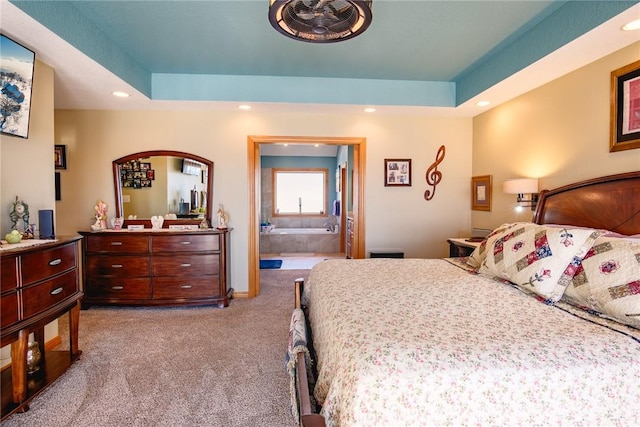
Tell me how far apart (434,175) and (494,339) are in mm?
3228

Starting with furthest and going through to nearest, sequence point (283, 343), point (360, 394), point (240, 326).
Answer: point (240, 326), point (283, 343), point (360, 394)

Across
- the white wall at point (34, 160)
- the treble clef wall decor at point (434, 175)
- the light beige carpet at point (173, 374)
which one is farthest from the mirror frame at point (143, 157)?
the treble clef wall decor at point (434, 175)

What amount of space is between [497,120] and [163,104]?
3.71m

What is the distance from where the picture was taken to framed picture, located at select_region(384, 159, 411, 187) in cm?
412

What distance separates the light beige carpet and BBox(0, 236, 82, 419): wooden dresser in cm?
10

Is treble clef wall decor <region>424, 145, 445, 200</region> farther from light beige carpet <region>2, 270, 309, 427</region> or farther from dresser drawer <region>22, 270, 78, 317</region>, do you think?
dresser drawer <region>22, 270, 78, 317</region>

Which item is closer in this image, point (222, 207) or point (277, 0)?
point (277, 0)

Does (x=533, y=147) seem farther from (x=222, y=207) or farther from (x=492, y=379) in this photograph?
(x=222, y=207)

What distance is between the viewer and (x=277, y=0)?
1.47 metres

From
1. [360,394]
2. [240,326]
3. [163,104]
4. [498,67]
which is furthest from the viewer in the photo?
[163,104]

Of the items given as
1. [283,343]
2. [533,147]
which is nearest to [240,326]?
[283,343]

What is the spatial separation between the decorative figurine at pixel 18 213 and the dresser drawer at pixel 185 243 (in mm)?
1332

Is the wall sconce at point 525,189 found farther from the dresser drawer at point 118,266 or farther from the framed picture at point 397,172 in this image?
the dresser drawer at point 118,266

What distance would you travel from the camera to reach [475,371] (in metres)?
1.02
